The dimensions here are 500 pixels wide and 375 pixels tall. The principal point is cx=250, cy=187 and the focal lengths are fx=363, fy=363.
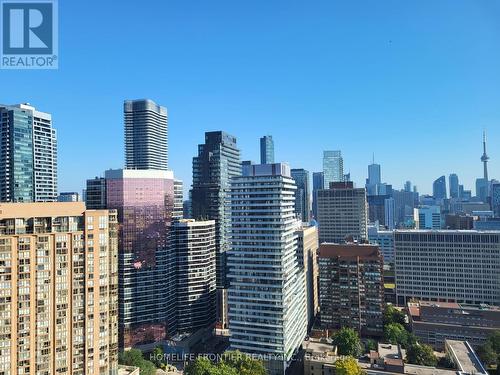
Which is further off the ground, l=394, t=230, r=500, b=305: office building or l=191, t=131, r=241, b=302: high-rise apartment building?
l=191, t=131, r=241, b=302: high-rise apartment building

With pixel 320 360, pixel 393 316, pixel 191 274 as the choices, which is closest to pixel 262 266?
pixel 320 360

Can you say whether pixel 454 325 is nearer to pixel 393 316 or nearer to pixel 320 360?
pixel 393 316

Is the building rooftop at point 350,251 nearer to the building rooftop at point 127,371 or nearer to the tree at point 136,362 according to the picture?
the tree at point 136,362

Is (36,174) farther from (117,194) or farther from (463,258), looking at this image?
(463,258)

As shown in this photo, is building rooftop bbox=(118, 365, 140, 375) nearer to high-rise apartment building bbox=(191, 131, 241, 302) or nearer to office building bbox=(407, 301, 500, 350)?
high-rise apartment building bbox=(191, 131, 241, 302)

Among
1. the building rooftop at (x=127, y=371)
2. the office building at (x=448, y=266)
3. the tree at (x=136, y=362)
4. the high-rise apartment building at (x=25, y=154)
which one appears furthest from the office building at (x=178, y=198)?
the office building at (x=448, y=266)

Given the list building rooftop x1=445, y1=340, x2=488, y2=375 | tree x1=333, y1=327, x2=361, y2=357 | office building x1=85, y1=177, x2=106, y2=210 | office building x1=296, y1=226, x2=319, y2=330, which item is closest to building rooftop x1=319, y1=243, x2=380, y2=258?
office building x1=296, y1=226, x2=319, y2=330

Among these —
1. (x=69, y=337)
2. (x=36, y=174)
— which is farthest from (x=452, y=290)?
(x=36, y=174)
